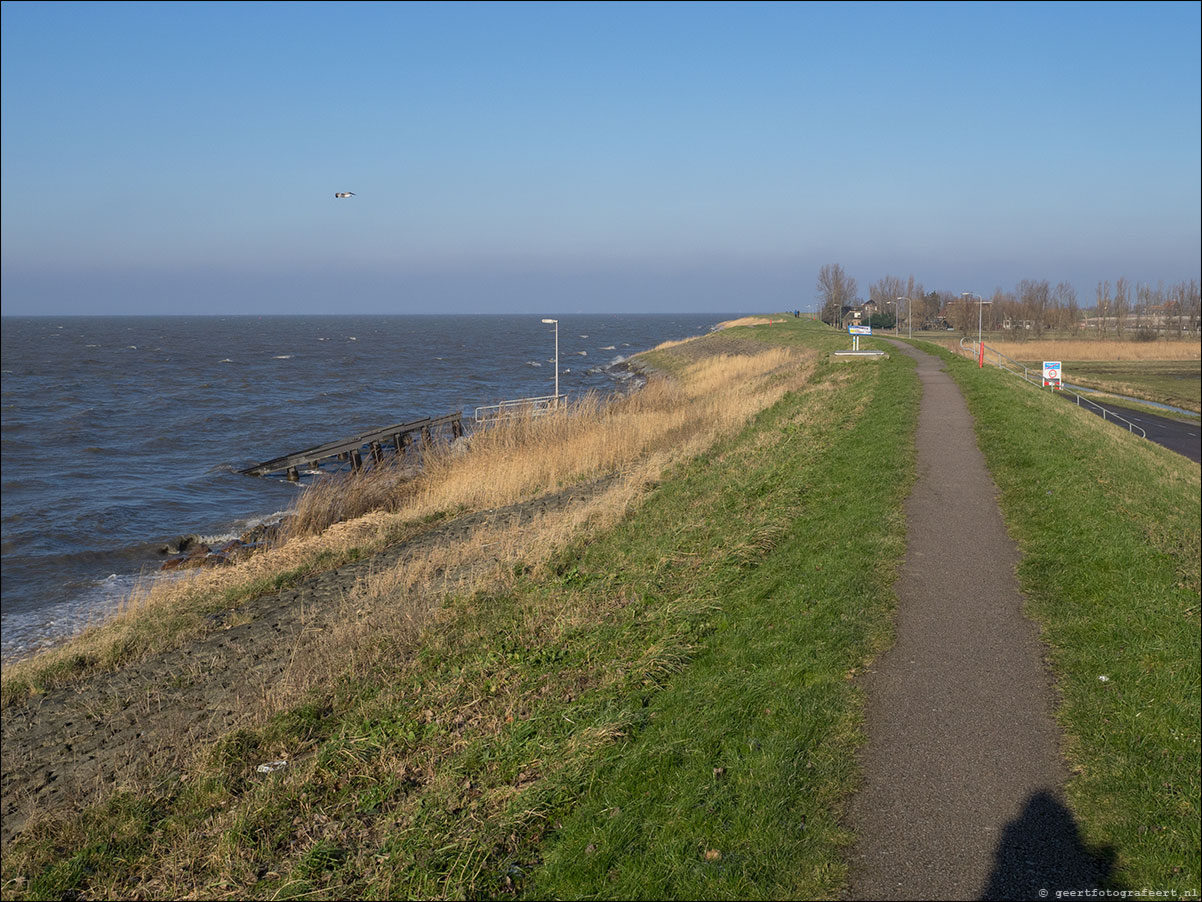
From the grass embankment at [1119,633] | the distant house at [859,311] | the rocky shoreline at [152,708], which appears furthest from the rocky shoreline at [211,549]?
the distant house at [859,311]

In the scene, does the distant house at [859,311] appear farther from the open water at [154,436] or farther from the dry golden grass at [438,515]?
the dry golden grass at [438,515]

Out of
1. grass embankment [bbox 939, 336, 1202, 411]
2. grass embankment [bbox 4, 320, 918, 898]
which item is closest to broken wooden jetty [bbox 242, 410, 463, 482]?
grass embankment [bbox 4, 320, 918, 898]

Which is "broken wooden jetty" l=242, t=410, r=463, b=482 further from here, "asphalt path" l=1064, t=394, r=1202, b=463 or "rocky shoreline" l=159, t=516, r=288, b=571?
"asphalt path" l=1064, t=394, r=1202, b=463

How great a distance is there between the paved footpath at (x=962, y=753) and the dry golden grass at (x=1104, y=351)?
68.8 meters

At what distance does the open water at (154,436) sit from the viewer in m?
18.4

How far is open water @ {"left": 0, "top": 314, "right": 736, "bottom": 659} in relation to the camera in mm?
18422

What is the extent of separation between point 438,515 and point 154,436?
2296cm

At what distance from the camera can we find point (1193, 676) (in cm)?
723

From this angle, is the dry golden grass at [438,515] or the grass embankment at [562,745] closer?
the grass embankment at [562,745]

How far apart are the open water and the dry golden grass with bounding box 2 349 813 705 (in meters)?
2.36

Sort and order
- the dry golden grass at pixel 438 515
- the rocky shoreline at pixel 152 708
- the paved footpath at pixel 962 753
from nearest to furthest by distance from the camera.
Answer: the paved footpath at pixel 962 753 < the rocky shoreline at pixel 152 708 < the dry golden grass at pixel 438 515

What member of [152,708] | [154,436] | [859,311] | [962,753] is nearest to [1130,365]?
[859,311]

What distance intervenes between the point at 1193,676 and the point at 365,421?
37715mm

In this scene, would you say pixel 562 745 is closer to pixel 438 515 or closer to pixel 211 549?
pixel 438 515
